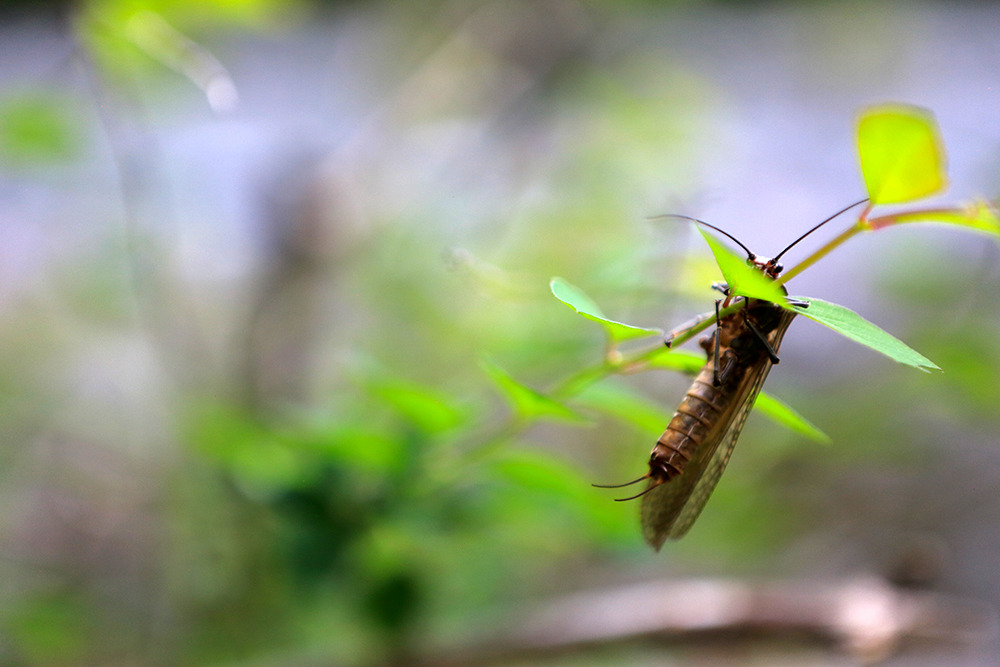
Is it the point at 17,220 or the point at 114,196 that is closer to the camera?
the point at 114,196

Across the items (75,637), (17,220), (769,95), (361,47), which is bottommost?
(75,637)

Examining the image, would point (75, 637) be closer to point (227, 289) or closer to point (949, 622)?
point (227, 289)

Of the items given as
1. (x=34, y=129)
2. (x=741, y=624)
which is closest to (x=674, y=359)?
(x=741, y=624)

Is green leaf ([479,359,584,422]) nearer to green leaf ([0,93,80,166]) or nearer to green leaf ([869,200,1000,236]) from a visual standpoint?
green leaf ([869,200,1000,236])

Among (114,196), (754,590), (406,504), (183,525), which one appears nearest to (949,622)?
(754,590)

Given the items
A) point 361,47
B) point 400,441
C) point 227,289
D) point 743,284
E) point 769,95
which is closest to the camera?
point 743,284

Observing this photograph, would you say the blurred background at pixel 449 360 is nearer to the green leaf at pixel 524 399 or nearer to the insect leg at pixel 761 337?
the green leaf at pixel 524 399
